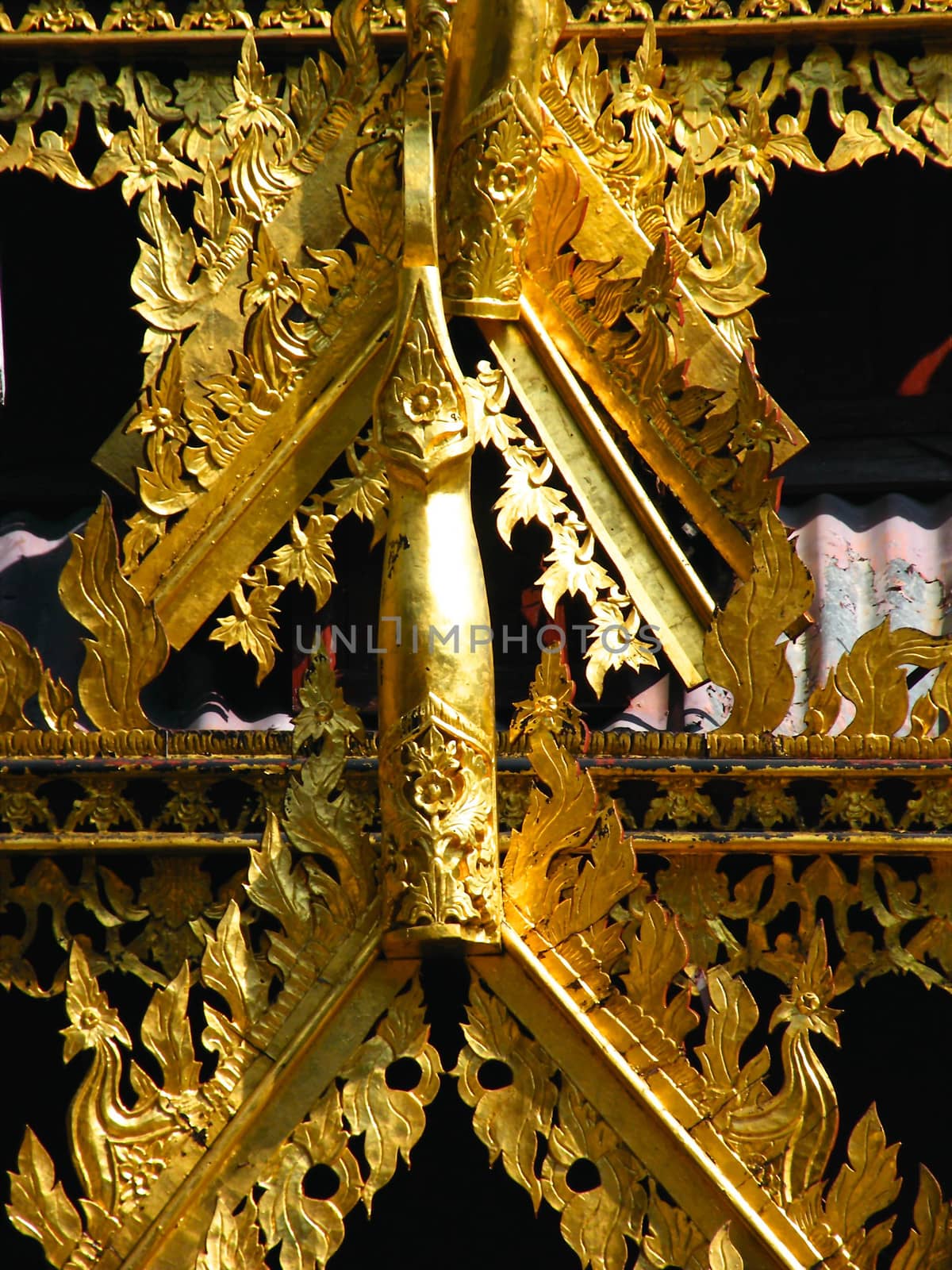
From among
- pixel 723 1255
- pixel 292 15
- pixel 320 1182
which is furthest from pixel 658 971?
pixel 292 15

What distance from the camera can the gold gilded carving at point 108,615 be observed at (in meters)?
3.70

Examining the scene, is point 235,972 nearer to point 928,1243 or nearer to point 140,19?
point 928,1243

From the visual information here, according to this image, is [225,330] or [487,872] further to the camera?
[225,330]

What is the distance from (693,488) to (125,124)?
178cm

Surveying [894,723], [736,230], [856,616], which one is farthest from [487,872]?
[736,230]

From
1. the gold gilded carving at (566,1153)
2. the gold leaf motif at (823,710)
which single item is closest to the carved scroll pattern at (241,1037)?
the gold gilded carving at (566,1153)

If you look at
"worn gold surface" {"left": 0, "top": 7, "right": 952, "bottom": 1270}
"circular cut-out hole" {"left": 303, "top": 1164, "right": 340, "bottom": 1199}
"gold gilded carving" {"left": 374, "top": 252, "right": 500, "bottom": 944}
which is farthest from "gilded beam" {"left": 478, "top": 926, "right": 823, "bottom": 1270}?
"circular cut-out hole" {"left": 303, "top": 1164, "right": 340, "bottom": 1199}

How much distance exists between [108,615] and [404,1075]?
1.41 meters

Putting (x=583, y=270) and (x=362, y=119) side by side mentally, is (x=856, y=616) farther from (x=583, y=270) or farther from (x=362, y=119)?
(x=362, y=119)

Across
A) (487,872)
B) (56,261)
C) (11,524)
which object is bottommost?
(487,872)

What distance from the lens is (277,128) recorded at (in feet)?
13.8

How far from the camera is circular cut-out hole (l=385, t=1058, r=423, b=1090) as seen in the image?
4.30 m

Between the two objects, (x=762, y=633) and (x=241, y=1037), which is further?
(x=762, y=633)

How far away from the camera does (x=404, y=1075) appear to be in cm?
434
